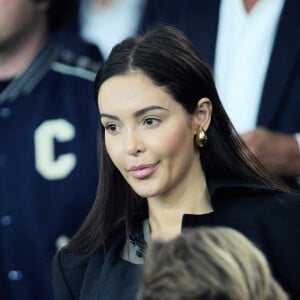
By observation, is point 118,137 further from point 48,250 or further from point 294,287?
point 48,250

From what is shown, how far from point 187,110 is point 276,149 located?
0.59m

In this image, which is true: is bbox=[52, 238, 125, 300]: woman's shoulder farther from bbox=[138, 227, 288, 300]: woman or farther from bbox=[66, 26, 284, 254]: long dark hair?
bbox=[138, 227, 288, 300]: woman

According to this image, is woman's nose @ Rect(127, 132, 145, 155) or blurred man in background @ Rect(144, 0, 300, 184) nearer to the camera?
woman's nose @ Rect(127, 132, 145, 155)

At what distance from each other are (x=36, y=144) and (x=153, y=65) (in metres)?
0.75

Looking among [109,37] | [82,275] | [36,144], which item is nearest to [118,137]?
[82,275]

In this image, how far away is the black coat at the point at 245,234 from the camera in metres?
2.39

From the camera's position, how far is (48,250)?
3.07 meters

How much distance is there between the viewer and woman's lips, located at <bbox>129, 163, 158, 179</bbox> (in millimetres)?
2383

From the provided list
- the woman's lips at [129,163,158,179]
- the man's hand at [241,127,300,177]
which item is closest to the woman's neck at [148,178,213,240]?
the woman's lips at [129,163,158,179]

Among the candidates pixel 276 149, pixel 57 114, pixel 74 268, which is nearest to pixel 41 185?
pixel 57 114

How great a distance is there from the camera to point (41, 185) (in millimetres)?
3078

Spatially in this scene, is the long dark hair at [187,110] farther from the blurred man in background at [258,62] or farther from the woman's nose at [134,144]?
the blurred man in background at [258,62]

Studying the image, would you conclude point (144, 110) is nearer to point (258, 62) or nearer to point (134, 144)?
point (134, 144)

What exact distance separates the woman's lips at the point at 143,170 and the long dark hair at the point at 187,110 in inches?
5.9
